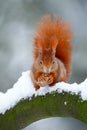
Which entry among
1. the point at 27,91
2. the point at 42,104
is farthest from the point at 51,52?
the point at 42,104

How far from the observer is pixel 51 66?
176cm

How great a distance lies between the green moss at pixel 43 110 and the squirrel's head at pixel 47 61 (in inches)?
6.8

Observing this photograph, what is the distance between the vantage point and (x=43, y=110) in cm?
154

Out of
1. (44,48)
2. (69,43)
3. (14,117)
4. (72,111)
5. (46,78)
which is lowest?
(72,111)

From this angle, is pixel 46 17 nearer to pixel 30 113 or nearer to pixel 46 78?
pixel 46 78

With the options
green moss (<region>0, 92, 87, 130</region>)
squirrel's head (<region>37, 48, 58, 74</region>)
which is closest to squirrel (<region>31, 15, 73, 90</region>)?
squirrel's head (<region>37, 48, 58, 74</region>)

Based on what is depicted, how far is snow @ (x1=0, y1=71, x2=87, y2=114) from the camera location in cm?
150

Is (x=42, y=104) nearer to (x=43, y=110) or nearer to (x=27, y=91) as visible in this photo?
(x=43, y=110)

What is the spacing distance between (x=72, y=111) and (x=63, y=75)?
42cm

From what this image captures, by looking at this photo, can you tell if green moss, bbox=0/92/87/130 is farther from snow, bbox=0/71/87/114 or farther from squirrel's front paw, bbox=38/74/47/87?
squirrel's front paw, bbox=38/74/47/87

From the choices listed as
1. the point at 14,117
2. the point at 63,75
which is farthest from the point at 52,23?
the point at 14,117

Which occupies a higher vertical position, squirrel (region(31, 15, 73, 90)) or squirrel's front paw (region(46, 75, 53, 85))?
squirrel (region(31, 15, 73, 90))

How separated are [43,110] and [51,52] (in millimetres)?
311

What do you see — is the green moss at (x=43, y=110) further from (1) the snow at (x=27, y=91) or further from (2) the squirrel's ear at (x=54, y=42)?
(2) the squirrel's ear at (x=54, y=42)
